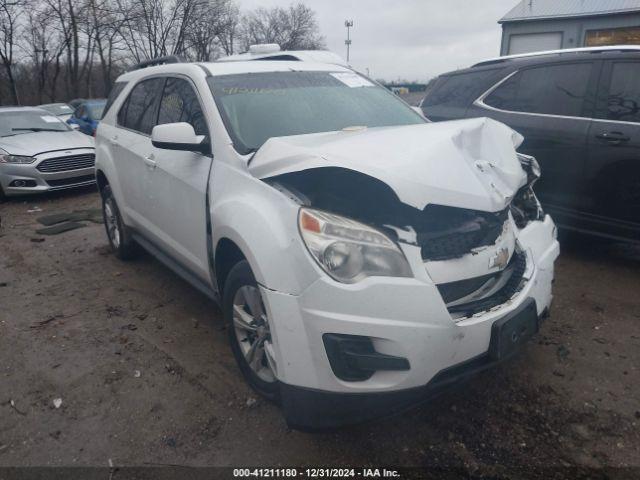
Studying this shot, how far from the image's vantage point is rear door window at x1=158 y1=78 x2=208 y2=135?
332 cm

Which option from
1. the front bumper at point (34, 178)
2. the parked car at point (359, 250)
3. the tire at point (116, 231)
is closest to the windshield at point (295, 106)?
the parked car at point (359, 250)

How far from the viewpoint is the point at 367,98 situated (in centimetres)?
372

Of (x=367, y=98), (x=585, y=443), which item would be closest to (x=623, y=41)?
(x=367, y=98)

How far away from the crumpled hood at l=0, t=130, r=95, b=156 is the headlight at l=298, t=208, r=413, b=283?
7.78 m

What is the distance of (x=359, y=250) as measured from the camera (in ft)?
7.13

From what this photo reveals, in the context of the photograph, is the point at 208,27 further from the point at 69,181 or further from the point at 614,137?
the point at 614,137

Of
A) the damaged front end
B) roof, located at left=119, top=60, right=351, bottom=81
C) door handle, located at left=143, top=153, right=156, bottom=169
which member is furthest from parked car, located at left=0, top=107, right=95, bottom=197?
the damaged front end

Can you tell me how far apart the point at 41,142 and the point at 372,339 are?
846 cm

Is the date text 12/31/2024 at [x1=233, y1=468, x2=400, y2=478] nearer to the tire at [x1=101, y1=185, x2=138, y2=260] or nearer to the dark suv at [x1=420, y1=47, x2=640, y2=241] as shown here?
the tire at [x1=101, y1=185, x2=138, y2=260]

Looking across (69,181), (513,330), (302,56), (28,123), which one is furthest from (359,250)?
(28,123)

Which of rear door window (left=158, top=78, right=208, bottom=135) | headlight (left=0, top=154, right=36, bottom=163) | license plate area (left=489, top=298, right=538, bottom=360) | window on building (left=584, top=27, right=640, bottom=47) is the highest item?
window on building (left=584, top=27, right=640, bottom=47)

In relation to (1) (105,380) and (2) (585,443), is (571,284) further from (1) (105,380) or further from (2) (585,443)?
(1) (105,380)

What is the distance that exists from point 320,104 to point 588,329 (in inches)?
91.0

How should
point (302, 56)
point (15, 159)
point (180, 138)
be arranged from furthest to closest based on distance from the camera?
point (15, 159), point (302, 56), point (180, 138)
